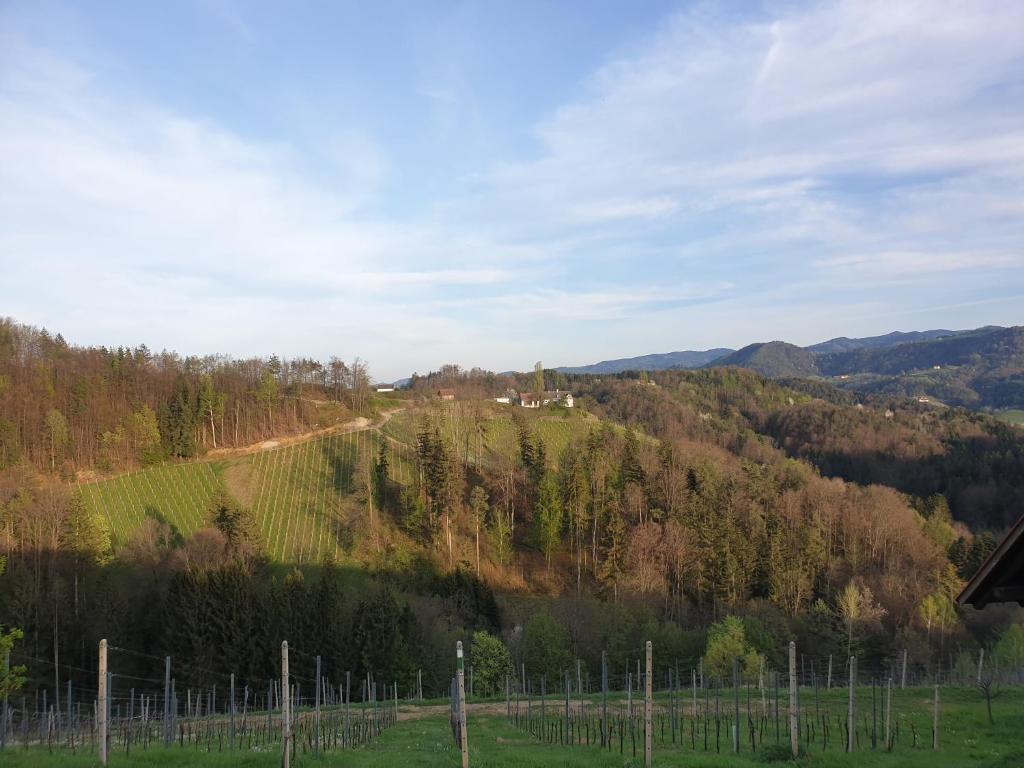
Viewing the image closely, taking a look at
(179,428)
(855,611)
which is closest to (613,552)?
(855,611)

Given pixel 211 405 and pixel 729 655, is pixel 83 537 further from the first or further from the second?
pixel 729 655

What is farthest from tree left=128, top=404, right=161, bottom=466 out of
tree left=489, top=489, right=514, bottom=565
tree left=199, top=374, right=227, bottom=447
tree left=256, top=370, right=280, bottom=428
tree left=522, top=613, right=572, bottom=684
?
tree left=522, top=613, right=572, bottom=684

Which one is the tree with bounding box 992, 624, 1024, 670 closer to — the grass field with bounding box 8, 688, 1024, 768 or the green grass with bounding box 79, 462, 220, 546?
the grass field with bounding box 8, 688, 1024, 768

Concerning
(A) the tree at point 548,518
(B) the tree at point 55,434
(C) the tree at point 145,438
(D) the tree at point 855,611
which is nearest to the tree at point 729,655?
(D) the tree at point 855,611

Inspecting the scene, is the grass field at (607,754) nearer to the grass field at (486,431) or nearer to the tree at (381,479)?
the tree at (381,479)

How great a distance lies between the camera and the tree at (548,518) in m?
69.8

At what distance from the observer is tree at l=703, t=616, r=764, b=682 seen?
40969 millimetres

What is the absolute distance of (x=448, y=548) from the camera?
227 feet

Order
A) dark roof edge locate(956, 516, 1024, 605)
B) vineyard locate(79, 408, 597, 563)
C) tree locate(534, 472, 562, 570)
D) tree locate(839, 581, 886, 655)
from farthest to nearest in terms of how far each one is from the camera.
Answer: tree locate(534, 472, 562, 570) → vineyard locate(79, 408, 597, 563) → tree locate(839, 581, 886, 655) → dark roof edge locate(956, 516, 1024, 605)

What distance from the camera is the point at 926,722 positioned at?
63.5ft

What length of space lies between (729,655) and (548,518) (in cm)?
2985

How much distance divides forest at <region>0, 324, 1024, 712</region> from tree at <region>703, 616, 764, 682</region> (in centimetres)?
215

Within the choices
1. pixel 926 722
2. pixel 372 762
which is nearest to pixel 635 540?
pixel 926 722

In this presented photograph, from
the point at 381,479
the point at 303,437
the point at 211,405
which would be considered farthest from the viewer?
the point at 303,437
